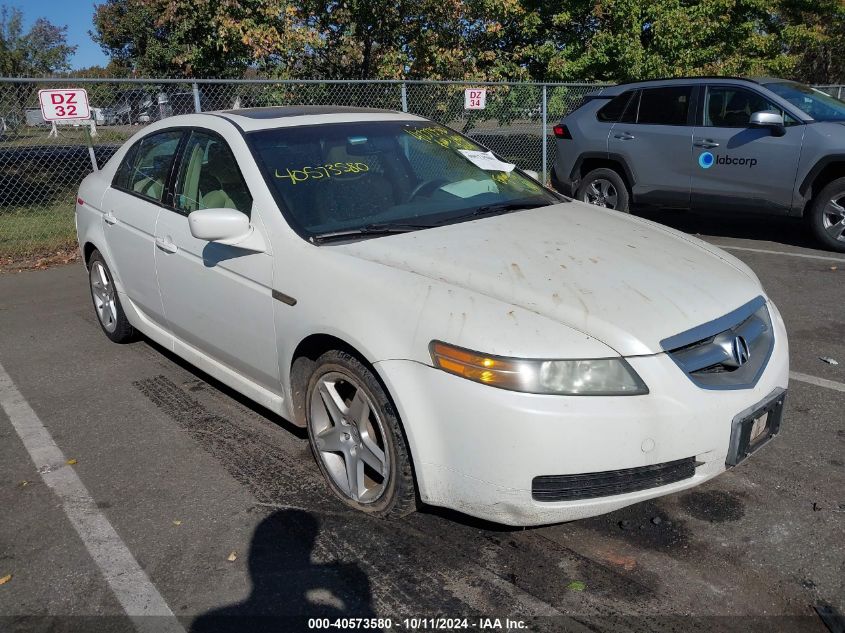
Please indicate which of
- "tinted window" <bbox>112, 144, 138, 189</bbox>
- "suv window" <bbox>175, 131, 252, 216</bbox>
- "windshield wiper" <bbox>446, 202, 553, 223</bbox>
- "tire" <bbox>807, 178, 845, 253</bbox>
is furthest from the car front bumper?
"tire" <bbox>807, 178, 845, 253</bbox>

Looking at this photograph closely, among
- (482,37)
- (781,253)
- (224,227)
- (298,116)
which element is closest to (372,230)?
(224,227)

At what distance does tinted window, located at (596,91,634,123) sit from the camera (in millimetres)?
9057

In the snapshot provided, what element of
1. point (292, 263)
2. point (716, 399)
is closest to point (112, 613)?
point (292, 263)

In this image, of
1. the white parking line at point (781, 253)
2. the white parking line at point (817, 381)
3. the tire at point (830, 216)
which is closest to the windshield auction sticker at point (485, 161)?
the white parking line at point (817, 381)

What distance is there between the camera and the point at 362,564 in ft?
9.39

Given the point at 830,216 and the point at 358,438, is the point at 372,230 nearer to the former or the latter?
the point at 358,438

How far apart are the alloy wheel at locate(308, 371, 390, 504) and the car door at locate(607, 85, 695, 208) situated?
6.44 m

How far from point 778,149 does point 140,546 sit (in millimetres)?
7166

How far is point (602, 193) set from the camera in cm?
930

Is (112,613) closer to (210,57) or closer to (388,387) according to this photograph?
(388,387)

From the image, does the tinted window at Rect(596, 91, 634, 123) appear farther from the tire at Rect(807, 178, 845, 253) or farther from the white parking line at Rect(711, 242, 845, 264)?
the tire at Rect(807, 178, 845, 253)

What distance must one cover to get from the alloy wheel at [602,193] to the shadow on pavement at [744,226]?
773mm

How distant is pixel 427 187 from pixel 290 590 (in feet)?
6.85

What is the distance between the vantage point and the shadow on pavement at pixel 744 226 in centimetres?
831
